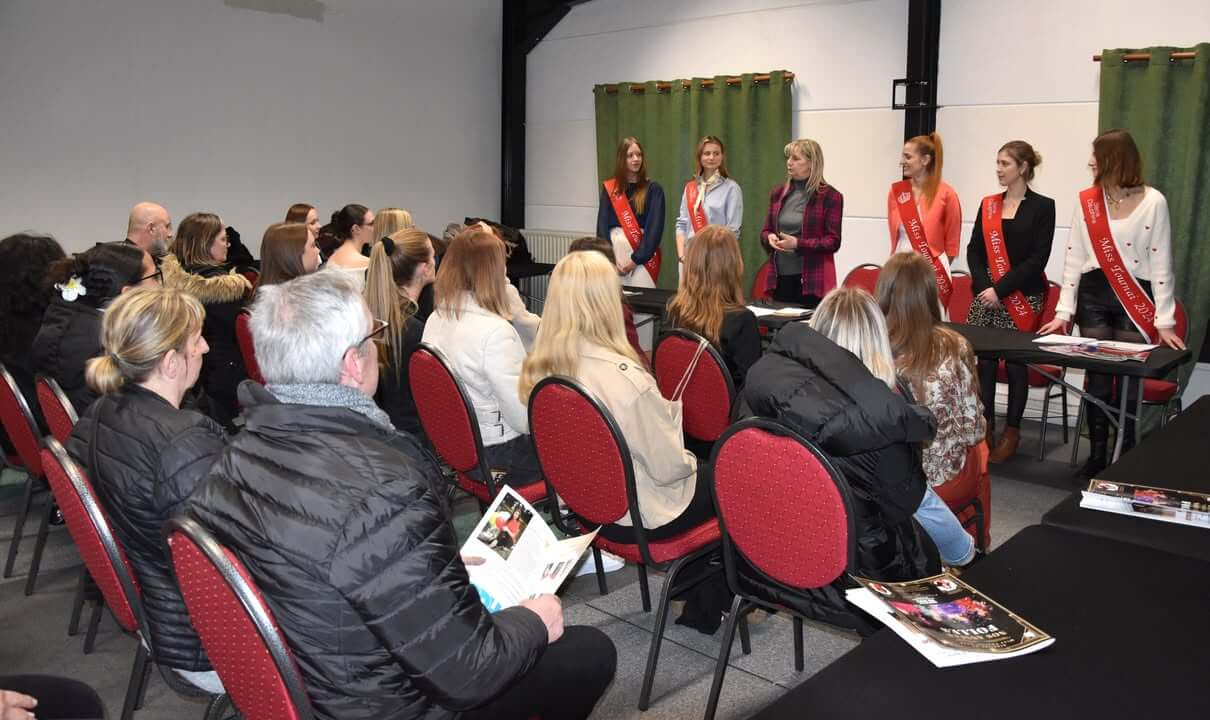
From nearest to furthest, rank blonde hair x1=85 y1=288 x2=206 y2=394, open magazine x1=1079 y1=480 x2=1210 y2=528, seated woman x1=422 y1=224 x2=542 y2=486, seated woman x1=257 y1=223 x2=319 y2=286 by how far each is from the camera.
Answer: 1. open magazine x1=1079 y1=480 x2=1210 y2=528
2. blonde hair x1=85 y1=288 x2=206 y2=394
3. seated woman x1=422 y1=224 x2=542 y2=486
4. seated woman x1=257 y1=223 x2=319 y2=286

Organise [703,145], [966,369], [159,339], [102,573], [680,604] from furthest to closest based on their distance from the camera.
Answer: [703,145], [680,604], [966,369], [159,339], [102,573]

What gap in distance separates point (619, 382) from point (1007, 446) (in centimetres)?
290

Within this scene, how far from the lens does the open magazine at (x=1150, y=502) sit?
6.48 ft

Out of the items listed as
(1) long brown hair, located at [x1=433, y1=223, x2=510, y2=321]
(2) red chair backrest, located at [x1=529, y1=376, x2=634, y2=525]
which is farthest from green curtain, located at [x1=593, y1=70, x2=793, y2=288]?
(2) red chair backrest, located at [x1=529, y1=376, x2=634, y2=525]

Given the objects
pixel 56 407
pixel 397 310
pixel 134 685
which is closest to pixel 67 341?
pixel 56 407

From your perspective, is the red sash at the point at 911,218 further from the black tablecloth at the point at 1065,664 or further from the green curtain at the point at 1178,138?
the black tablecloth at the point at 1065,664

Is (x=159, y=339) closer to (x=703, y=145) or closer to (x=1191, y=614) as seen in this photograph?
(x=1191, y=614)

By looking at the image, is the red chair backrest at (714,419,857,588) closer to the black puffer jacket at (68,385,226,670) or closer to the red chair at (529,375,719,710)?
the red chair at (529,375,719,710)

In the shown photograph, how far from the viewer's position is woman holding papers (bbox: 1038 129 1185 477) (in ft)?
14.3

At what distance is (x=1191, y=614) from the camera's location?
1.56 meters

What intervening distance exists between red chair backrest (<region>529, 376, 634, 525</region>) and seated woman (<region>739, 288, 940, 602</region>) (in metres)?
0.40

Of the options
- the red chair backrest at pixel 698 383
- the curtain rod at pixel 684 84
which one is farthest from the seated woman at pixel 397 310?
the curtain rod at pixel 684 84

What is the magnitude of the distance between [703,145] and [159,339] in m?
4.48

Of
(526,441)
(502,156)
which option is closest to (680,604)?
(526,441)
